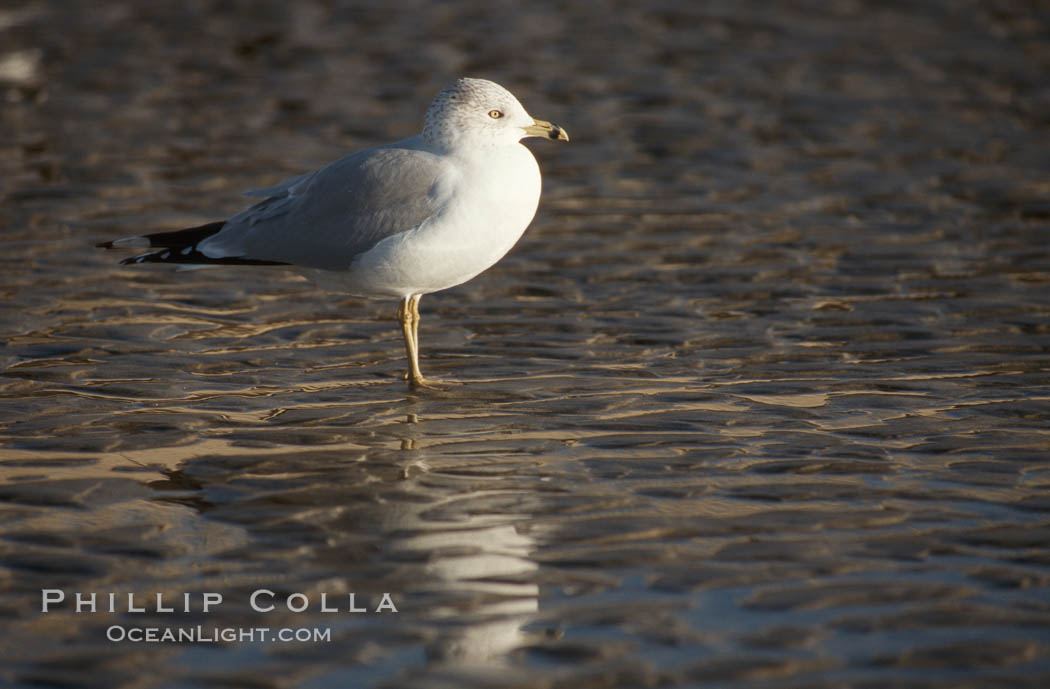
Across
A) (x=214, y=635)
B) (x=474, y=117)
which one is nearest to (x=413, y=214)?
(x=474, y=117)

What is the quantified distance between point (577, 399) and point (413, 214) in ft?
3.66

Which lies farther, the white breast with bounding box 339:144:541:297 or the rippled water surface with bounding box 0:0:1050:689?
the white breast with bounding box 339:144:541:297

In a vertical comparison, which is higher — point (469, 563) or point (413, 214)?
point (413, 214)

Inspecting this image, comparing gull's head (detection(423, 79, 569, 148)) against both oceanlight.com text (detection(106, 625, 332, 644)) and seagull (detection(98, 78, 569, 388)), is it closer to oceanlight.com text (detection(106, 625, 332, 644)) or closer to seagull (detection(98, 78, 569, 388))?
seagull (detection(98, 78, 569, 388))

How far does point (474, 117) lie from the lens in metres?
6.98

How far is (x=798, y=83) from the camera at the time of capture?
45.0ft

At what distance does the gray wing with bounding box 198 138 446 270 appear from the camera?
22.4ft

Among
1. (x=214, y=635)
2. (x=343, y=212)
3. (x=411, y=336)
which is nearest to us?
(x=214, y=635)

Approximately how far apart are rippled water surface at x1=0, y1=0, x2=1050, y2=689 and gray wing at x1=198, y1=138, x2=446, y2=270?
2.04 ft

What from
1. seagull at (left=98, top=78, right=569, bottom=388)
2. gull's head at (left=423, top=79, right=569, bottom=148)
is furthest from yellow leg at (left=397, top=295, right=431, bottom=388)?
gull's head at (left=423, top=79, right=569, bottom=148)

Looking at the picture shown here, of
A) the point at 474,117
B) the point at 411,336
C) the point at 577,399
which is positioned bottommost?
the point at 577,399

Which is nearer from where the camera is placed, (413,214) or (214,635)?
(214,635)

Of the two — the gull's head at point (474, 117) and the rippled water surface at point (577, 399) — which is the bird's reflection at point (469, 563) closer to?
the rippled water surface at point (577, 399)

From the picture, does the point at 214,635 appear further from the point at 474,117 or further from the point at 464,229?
the point at 474,117
